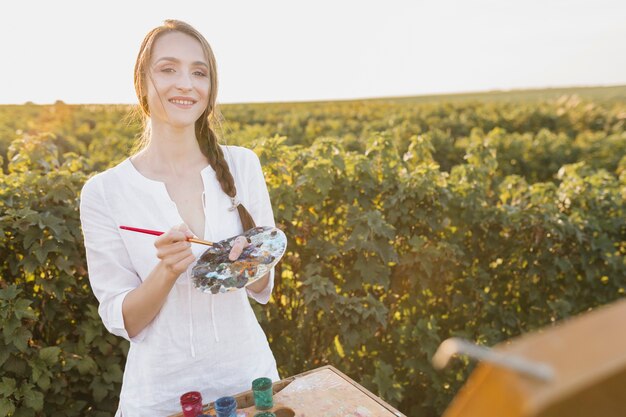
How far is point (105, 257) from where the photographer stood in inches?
69.7

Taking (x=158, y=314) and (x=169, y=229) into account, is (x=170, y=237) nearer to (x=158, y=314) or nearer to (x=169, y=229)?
(x=169, y=229)

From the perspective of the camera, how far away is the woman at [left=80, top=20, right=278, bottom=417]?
5.82 feet

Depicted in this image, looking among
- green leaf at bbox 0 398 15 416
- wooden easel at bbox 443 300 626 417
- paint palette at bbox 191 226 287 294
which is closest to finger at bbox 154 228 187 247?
paint palette at bbox 191 226 287 294

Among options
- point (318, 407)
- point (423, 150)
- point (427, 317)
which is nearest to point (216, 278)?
point (318, 407)

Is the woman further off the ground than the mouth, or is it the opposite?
the mouth

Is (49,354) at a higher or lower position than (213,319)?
lower

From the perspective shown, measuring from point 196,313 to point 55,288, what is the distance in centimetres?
126

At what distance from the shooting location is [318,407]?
1578 millimetres

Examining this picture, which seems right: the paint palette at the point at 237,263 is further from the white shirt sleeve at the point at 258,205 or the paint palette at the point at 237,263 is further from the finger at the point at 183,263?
the white shirt sleeve at the point at 258,205

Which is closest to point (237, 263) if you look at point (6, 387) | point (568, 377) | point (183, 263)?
point (183, 263)

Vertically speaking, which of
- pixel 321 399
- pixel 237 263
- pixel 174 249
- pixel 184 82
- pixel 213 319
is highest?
pixel 184 82

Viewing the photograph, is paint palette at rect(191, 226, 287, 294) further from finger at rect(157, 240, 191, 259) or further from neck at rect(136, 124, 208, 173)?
neck at rect(136, 124, 208, 173)

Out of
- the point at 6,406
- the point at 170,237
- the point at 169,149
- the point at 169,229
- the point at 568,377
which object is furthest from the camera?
the point at 6,406

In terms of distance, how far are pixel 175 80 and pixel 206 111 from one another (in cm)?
26
